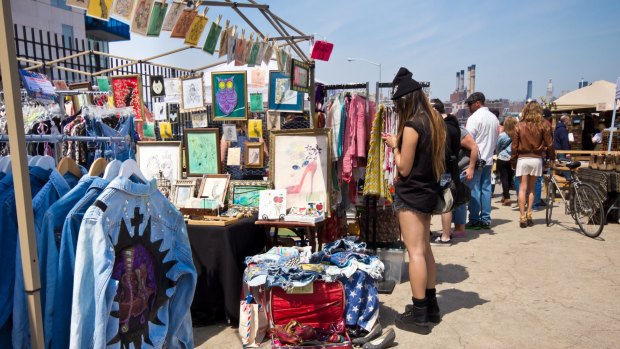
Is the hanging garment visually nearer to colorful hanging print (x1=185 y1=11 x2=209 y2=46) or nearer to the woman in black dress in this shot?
the woman in black dress

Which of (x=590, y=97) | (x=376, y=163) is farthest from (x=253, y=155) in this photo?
(x=590, y=97)

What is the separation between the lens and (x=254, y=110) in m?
5.69

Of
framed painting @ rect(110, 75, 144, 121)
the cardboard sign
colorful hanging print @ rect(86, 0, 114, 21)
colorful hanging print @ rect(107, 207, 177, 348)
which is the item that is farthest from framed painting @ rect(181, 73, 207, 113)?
colorful hanging print @ rect(107, 207, 177, 348)

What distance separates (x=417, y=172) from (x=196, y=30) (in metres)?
2.44

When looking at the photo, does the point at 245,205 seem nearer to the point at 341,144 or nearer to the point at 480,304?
the point at 341,144

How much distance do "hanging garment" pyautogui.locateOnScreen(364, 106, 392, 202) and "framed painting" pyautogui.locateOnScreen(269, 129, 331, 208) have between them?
0.42 m

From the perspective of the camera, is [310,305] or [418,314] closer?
[310,305]

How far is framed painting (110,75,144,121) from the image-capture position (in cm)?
571

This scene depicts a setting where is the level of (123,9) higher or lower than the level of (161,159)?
higher

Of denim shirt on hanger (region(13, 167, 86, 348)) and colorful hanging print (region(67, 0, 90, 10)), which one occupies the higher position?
colorful hanging print (region(67, 0, 90, 10))

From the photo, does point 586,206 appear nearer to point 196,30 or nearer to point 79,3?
point 196,30

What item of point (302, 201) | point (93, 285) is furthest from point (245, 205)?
point (93, 285)

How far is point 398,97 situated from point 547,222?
4877mm

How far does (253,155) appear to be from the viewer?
4.96m
